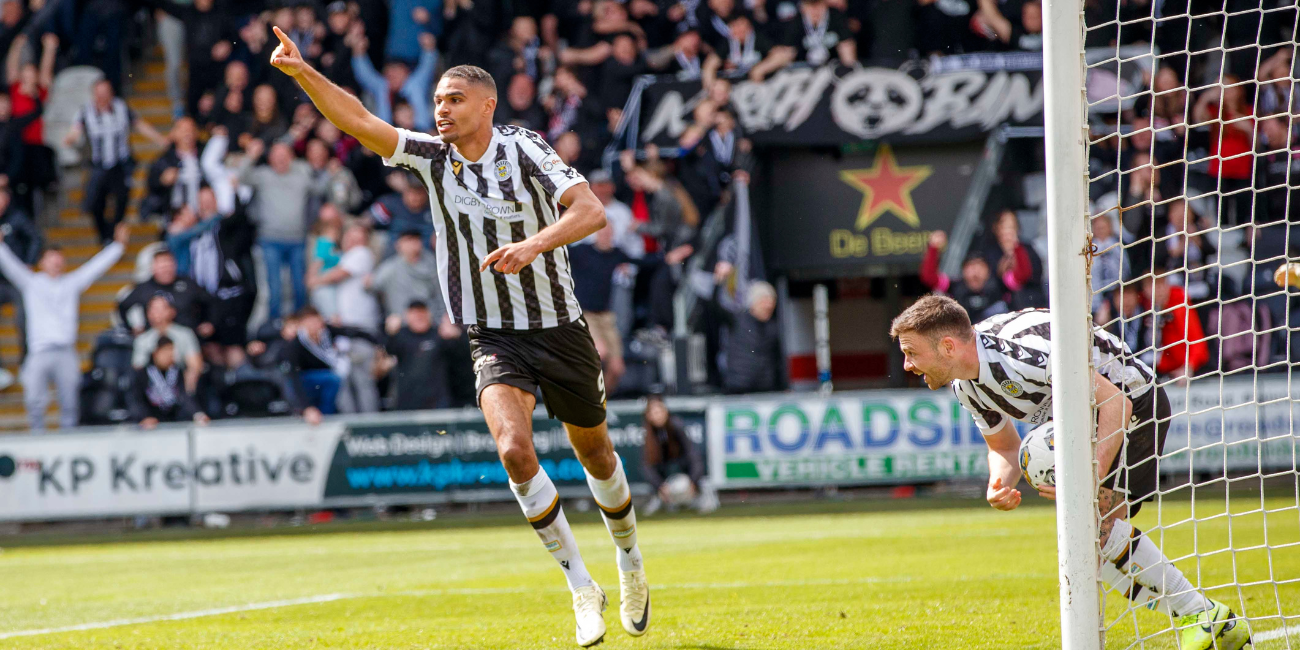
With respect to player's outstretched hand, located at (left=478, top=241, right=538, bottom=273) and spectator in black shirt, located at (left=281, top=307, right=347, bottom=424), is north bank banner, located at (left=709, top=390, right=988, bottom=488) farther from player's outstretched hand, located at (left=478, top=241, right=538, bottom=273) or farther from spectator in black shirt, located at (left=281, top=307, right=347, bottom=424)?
player's outstretched hand, located at (left=478, top=241, right=538, bottom=273)

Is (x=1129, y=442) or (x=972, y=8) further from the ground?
(x=972, y=8)

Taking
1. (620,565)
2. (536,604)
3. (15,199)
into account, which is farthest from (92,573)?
(15,199)

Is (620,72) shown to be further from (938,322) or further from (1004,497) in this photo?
(1004,497)

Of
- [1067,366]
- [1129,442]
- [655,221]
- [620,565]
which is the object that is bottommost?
[620,565]

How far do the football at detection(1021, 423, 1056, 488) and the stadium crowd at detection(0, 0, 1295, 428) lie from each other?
32.2 feet

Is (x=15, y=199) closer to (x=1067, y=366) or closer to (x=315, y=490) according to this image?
(x=315, y=490)

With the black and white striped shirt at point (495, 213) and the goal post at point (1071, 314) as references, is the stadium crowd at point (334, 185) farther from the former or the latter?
the goal post at point (1071, 314)

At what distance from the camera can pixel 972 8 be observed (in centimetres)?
1717

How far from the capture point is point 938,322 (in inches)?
191

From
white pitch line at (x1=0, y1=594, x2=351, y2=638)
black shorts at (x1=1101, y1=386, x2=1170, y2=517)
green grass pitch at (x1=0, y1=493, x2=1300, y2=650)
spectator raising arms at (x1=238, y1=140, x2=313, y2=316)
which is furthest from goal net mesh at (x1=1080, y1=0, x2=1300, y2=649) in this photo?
spectator raising arms at (x1=238, y1=140, x2=313, y2=316)

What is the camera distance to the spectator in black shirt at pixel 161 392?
15.5 m

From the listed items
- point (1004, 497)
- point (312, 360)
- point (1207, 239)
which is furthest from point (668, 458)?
point (1004, 497)

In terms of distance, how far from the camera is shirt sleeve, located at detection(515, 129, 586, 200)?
5727 millimetres

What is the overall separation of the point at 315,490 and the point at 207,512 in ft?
4.02
